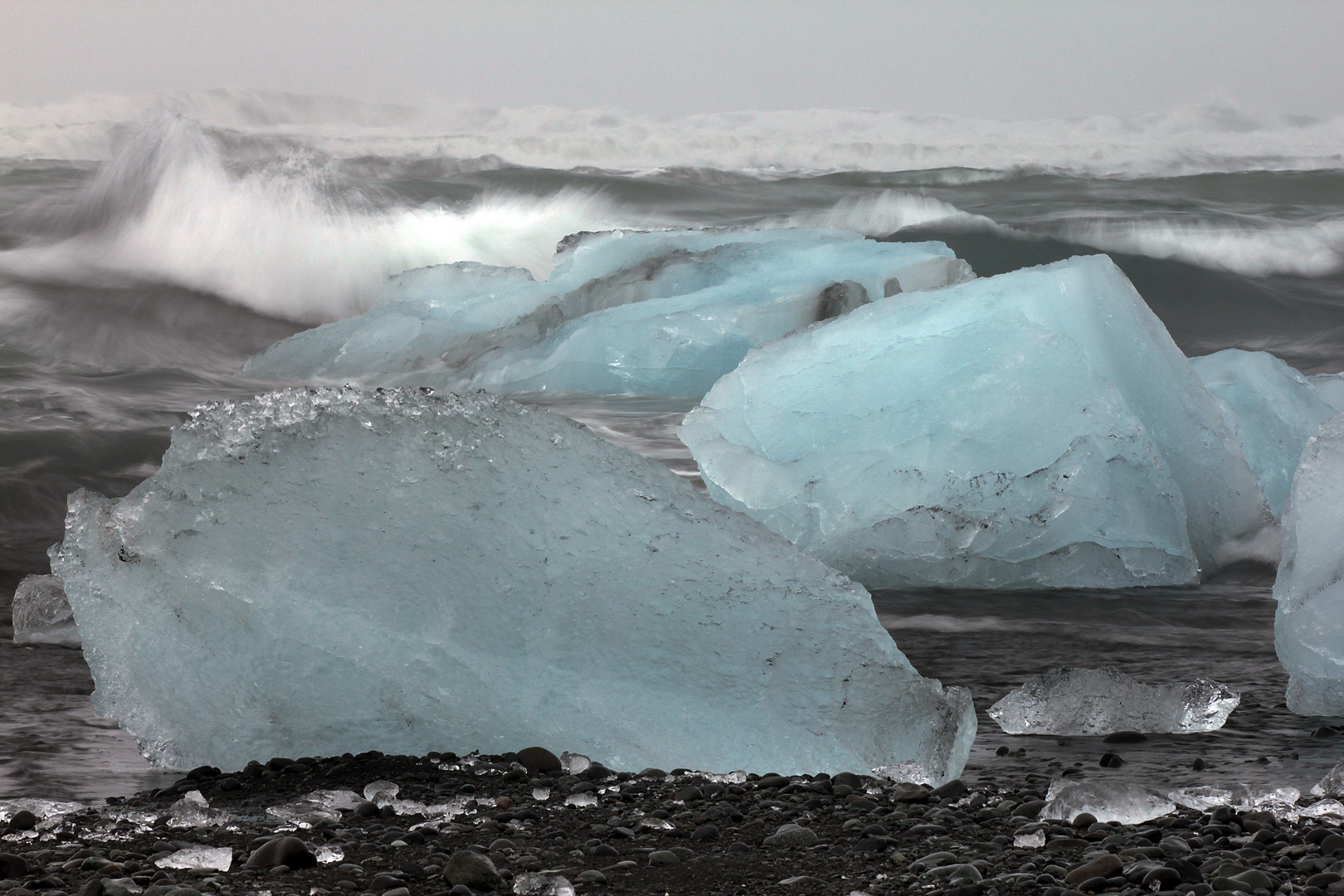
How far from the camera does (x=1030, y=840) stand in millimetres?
2240

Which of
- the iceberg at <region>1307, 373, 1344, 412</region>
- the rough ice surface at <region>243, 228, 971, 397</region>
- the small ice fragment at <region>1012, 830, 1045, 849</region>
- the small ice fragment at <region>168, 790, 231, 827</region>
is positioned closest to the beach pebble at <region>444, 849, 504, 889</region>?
the small ice fragment at <region>168, 790, 231, 827</region>

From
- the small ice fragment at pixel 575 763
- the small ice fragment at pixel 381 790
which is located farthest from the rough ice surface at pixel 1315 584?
the small ice fragment at pixel 381 790

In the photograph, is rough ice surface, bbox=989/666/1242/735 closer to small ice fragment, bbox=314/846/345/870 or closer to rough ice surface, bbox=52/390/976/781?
rough ice surface, bbox=52/390/976/781

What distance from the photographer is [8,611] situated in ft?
15.1

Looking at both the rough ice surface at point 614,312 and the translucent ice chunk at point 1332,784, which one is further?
the rough ice surface at point 614,312

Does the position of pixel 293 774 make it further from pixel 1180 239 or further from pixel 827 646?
pixel 1180 239

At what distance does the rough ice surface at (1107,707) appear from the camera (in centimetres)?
315

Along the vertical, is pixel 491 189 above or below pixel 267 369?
above

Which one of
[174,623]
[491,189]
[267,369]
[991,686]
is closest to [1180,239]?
[491,189]

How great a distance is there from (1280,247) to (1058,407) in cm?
1625

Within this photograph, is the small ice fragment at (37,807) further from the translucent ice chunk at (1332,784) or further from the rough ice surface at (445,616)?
the translucent ice chunk at (1332,784)

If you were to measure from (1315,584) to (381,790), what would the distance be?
7.92 feet

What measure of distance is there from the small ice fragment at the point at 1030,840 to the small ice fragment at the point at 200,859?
53.3 inches

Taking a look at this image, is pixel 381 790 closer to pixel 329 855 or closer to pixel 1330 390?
pixel 329 855
